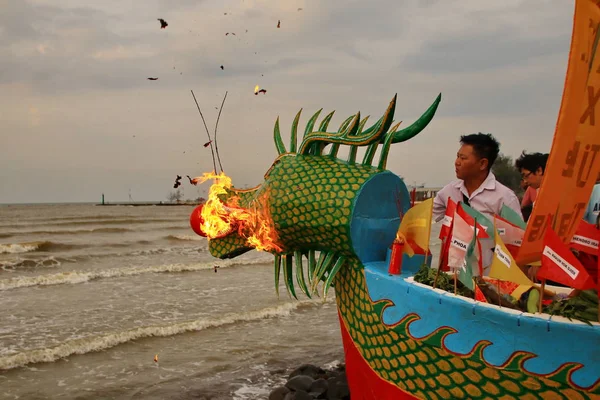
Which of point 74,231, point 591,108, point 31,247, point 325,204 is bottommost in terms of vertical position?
point 31,247

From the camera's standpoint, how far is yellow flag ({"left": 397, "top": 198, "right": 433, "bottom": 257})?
3.41 metres

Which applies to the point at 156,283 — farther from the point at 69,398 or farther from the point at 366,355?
the point at 366,355

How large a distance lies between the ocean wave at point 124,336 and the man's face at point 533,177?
5.33m

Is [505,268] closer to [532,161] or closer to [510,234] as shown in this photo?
[510,234]

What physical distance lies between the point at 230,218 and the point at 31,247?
17.5 meters

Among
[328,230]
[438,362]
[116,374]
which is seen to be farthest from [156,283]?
[438,362]

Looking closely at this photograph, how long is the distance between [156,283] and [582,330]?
11803 mm

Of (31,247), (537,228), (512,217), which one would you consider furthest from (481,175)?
(31,247)

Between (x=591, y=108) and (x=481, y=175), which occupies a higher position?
(x=591, y=108)

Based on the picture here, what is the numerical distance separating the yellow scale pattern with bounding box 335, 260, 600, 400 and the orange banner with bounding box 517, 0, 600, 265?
0.61 meters

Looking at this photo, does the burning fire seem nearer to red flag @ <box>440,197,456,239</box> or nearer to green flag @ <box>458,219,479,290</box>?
red flag @ <box>440,197,456,239</box>

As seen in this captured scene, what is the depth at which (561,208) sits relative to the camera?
2.65 metres

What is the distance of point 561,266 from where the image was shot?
8.29 feet

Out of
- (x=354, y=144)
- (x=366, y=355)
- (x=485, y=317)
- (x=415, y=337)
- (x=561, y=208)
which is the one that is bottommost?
(x=366, y=355)
